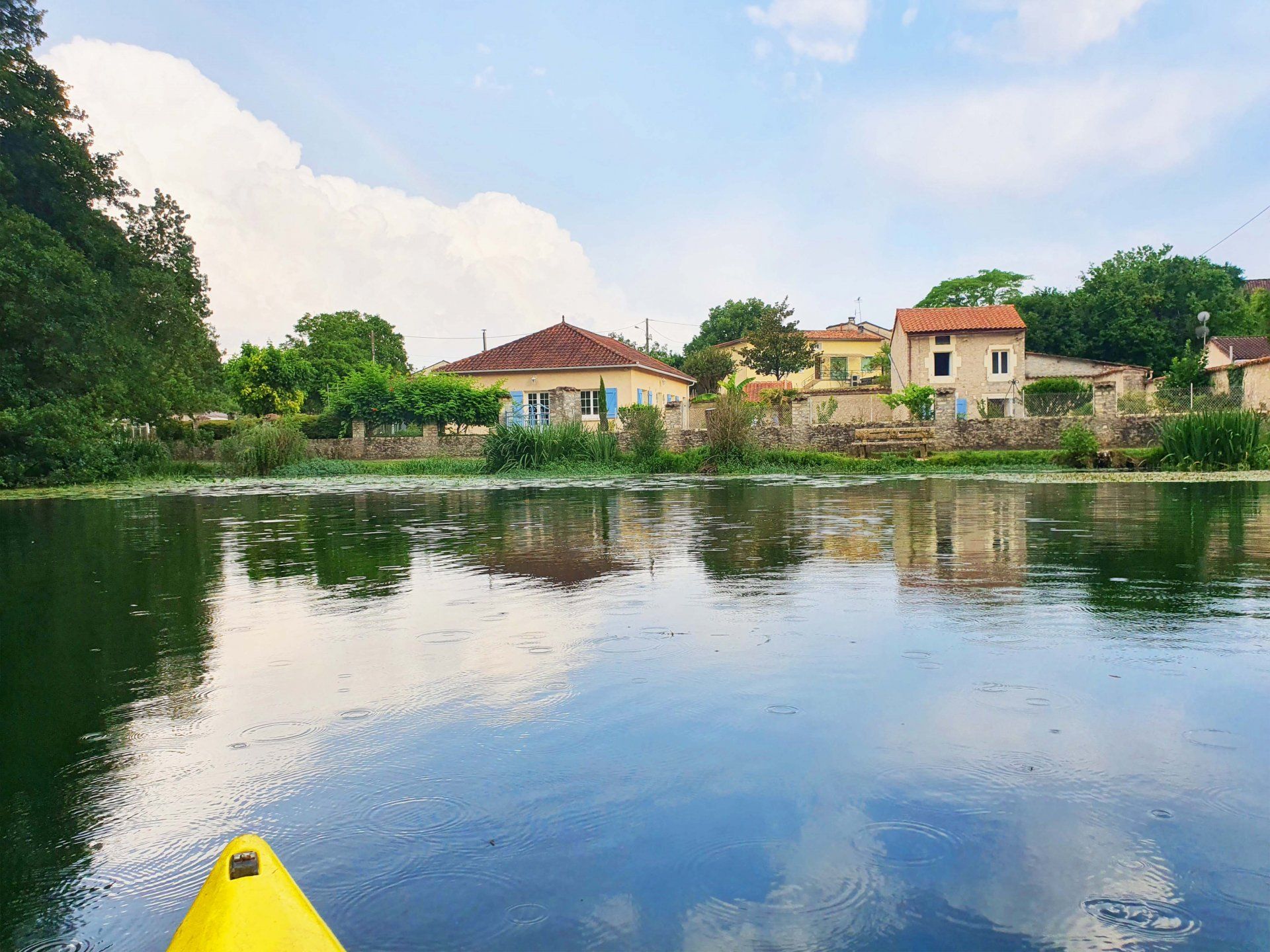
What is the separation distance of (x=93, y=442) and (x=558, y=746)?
85.4 ft

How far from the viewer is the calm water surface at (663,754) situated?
202 centimetres

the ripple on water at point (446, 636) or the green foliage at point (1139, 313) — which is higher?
Result: the green foliage at point (1139, 313)

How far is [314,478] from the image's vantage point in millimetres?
24922

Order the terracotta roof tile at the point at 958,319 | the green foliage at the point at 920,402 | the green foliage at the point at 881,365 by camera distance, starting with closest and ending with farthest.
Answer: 1. the green foliage at the point at 920,402
2. the terracotta roof tile at the point at 958,319
3. the green foliage at the point at 881,365

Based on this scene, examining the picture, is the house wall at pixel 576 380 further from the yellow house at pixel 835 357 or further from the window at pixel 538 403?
the yellow house at pixel 835 357

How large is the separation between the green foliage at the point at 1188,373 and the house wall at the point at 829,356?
2260 centimetres

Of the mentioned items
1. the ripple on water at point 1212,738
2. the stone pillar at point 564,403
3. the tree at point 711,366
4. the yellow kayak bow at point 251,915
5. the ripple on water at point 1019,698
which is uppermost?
the tree at point 711,366

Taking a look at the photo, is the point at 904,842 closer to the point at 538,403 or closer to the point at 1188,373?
the point at 538,403

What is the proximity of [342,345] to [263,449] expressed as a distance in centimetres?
3904

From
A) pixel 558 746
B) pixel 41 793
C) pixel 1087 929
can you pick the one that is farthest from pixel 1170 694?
pixel 41 793

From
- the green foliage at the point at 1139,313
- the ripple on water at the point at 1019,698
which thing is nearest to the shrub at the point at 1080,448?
the ripple on water at the point at 1019,698

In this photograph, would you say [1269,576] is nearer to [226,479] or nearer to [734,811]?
[734,811]

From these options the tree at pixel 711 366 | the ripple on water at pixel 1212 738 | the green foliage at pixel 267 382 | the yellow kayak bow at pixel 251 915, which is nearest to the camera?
the yellow kayak bow at pixel 251 915

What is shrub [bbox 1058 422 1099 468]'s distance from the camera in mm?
21078
